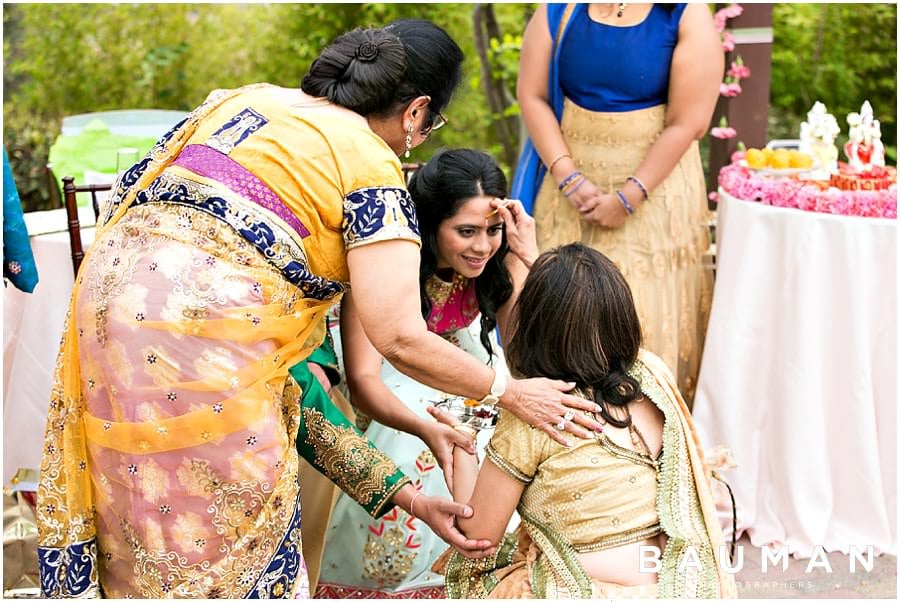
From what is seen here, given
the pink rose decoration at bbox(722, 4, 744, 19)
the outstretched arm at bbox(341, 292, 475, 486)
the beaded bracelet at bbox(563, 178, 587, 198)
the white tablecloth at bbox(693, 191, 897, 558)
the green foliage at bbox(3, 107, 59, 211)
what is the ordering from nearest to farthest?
Result: the outstretched arm at bbox(341, 292, 475, 486), the white tablecloth at bbox(693, 191, 897, 558), the beaded bracelet at bbox(563, 178, 587, 198), the pink rose decoration at bbox(722, 4, 744, 19), the green foliage at bbox(3, 107, 59, 211)

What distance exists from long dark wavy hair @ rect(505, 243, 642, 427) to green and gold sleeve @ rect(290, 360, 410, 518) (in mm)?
507

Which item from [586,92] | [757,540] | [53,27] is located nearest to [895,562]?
[757,540]

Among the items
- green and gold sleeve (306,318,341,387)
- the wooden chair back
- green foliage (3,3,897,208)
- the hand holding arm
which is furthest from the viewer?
green foliage (3,3,897,208)

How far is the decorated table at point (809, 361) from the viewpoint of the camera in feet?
10.3

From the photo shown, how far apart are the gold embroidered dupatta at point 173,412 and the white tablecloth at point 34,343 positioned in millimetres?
1036

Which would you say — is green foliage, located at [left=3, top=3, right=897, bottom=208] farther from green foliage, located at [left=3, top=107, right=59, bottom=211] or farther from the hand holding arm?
the hand holding arm

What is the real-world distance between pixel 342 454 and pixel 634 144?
5.45 ft

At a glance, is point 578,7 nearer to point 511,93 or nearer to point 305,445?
point 305,445

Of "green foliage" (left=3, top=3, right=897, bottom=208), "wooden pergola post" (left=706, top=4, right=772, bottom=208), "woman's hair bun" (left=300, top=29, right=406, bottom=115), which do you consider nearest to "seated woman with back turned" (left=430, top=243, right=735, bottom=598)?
"woman's hair bun" (left=300, top=29, right=406, bottom=115)

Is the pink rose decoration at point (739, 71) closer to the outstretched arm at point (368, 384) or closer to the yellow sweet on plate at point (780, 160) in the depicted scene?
the yellow sweet on plate at point (780, 160)

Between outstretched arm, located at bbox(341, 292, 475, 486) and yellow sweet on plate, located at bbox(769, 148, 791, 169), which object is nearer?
outstretched arm, located at bbox(341, 292, 475, 486)

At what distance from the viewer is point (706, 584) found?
1.98m

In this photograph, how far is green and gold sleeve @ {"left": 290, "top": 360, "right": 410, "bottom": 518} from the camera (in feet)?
7.73

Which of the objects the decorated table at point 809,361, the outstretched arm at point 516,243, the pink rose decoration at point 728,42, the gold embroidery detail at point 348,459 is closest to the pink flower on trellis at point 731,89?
the pink rose decoration at point 728,42
